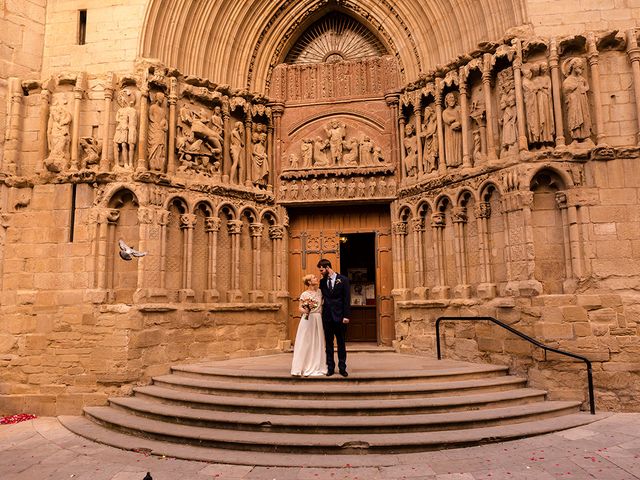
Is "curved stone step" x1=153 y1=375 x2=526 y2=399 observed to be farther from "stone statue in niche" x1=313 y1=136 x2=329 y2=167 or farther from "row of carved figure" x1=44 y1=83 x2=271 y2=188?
"stone statue in niche" x1=313 y1=136 x2=329 y2=167

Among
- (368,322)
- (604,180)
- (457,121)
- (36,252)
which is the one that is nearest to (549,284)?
(604,180)

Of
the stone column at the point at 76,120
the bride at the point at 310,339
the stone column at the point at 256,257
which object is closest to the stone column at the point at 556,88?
the bride at the point at 310,339

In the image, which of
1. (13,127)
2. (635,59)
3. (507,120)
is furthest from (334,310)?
(13,127)

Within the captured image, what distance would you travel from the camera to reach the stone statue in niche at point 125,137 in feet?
28.3

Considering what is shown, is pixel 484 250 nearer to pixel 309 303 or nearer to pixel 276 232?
pixel 309 303

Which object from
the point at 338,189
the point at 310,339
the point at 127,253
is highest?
the point at 338,189

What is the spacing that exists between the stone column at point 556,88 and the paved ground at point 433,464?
434 centimetres

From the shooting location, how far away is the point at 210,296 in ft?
31.1

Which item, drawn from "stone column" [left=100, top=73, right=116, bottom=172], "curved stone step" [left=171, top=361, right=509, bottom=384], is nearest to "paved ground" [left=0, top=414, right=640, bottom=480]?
"curved stone step" [left=171, top=361, right=509, bottom=384]

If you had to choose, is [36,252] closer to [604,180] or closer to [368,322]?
[368,322]

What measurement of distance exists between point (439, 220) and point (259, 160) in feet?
13.7

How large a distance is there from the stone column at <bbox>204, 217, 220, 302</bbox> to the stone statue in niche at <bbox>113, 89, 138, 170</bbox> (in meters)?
1.89

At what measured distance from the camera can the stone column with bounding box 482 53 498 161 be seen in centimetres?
850

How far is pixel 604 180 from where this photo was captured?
24.7ft
